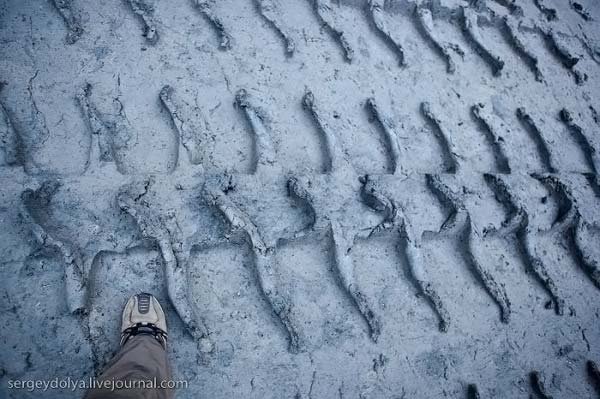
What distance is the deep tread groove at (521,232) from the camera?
157 centimetres

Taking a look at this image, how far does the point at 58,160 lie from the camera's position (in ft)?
4.38

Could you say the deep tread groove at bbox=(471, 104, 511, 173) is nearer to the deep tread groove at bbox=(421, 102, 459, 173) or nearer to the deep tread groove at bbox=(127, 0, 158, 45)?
the deep tread groove at bbox=(421, 102, 459, 173)

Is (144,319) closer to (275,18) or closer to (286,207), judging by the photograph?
(286,207)

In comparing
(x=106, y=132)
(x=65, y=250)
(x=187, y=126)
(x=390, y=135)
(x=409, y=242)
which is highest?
(x=390, y=135)

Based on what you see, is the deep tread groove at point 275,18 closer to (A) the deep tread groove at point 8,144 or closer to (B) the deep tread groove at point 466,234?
(B) the deep tread groove at point 466,234

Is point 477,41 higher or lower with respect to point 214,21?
higher

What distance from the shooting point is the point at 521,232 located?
5.31 feet

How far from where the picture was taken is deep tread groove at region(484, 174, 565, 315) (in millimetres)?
1566

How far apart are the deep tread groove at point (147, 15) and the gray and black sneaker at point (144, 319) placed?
110 cm

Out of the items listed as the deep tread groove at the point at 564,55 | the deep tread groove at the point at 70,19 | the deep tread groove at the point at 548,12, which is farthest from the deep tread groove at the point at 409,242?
the deep tread groove at the point at 548,12

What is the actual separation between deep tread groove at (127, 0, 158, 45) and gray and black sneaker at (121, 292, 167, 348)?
3.61ft

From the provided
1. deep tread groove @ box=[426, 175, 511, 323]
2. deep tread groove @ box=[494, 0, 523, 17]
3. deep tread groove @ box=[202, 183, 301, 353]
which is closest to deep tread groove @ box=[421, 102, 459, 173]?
deep tread groove @ box=[426, 175, 511, 323]

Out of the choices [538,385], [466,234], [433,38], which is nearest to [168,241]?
[466,234]

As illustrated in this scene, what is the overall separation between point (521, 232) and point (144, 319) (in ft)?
4.96
